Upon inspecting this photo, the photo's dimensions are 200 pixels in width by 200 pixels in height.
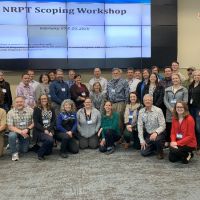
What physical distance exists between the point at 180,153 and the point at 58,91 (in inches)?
101

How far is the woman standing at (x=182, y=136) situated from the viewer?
5000 mm

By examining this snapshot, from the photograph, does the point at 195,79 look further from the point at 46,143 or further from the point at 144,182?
the point at 46,143

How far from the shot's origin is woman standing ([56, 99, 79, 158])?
5637 millimetres

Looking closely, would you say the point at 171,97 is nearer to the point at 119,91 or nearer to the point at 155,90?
the point at 155,90

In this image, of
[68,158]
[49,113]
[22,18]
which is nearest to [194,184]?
[68,158]

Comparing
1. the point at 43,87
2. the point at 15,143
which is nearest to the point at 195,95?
the point at 43,87

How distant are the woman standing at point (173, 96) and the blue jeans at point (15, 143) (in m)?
2.33

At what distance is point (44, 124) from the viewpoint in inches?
224

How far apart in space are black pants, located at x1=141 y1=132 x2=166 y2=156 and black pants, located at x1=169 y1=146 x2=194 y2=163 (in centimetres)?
30

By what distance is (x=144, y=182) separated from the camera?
13.9 feet

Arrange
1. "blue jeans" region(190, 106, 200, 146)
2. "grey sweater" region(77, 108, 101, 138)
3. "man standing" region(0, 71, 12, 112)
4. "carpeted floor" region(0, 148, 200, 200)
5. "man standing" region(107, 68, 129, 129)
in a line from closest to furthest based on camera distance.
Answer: "carpeted floor" region(0, 148, 200, 200) < "blue jeans" region(190, 106, 200, 146) < "grey sweater" region(77, 108, 101, 138) < "man standing" region(107, 68, 129, 129) < "man standing" region(0, 71, 12, 112)

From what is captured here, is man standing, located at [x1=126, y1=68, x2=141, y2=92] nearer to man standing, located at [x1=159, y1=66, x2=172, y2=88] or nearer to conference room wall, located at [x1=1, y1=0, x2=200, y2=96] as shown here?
man standing, located at [x1=159, y1=66, x2=172, y2=88]

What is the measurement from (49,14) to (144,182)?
15.1 ft

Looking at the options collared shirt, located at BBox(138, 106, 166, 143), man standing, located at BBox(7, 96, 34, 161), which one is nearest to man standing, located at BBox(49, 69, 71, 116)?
man standing, located at BBox(7, 96, 34, 161)
